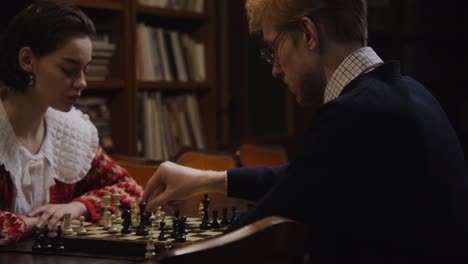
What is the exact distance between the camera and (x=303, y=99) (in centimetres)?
163

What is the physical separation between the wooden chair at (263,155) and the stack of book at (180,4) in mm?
865

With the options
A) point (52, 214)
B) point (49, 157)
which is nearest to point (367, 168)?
point (52, 214)

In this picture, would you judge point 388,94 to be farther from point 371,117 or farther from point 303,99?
point 303,99

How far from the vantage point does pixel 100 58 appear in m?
3.58

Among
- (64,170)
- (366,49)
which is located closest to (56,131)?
(64,170)

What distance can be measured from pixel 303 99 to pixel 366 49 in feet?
0.61

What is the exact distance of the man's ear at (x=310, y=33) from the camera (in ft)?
4.91

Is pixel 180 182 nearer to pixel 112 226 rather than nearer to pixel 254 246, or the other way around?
pixel 112 226

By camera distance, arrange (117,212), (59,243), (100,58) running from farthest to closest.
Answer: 1. (100,58)
2. (117,212)
3. (59,243)

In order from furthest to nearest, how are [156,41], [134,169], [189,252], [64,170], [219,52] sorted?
[219,52] < [156,41] < [134,169] < [64,170] < [189,252]

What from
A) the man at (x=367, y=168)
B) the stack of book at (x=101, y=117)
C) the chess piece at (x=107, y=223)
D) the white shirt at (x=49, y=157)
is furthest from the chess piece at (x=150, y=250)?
the stack of book at (x=101, y=117)

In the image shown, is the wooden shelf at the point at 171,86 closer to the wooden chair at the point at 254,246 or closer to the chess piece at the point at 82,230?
the chess piece at the point at 82,230

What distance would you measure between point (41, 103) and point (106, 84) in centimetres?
128

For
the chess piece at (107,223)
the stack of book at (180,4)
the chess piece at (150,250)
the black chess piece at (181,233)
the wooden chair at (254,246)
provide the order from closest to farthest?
the wooden chair at (254,246) → the chess piece at (150,250) → the black chess piece at (181,233) → the chess piece at (107,223) → the stack of book at (180,4)
